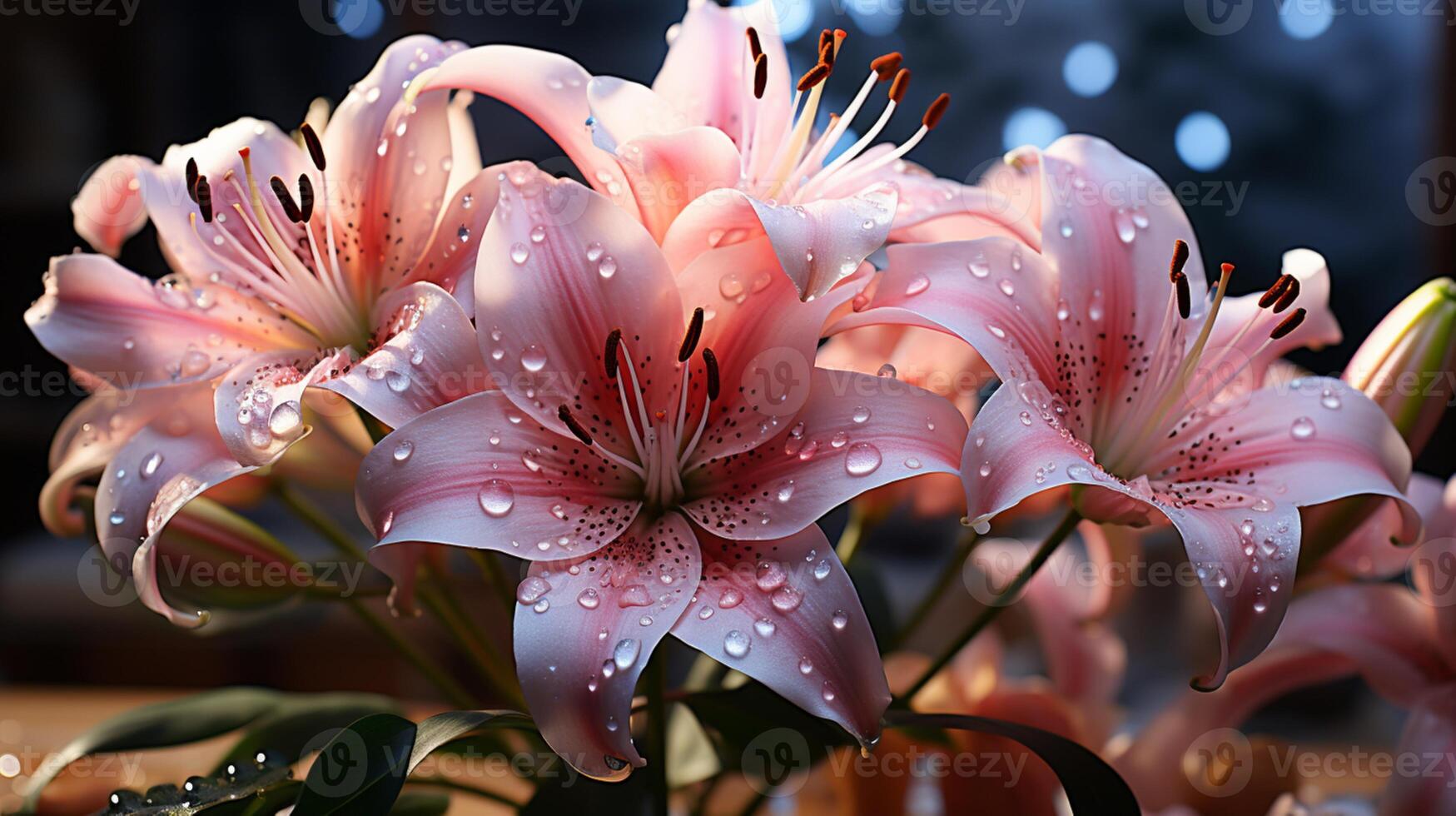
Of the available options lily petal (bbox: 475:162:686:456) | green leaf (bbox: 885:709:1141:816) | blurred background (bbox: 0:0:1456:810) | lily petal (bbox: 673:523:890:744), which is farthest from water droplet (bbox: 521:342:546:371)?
blurred background (bbox: 0:0:1456:810)

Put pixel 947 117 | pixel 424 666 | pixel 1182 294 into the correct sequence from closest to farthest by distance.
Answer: pixel 1182 294
pixel 424 666
pixel 947 117

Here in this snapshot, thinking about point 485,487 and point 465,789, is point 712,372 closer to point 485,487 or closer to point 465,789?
point 485,487

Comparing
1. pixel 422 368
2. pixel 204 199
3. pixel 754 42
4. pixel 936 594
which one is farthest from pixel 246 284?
pixel 936 594

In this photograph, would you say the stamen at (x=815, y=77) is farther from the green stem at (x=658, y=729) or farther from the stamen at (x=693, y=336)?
the green stem at (x=658, y=729)

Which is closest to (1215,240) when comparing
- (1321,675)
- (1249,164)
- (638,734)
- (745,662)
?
(1249,164)

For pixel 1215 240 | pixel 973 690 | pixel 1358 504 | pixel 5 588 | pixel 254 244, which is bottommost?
pixel 5 588

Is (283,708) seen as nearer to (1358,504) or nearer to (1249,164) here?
(1358,504)
